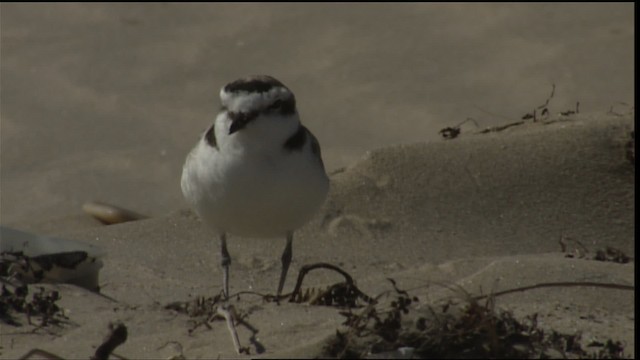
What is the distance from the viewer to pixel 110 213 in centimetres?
883

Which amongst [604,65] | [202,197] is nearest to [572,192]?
[202,197]

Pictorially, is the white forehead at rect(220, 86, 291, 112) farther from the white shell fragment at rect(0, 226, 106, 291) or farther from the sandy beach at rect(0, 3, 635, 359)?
the white shell fragment at rect(0, 226, 106, 291)

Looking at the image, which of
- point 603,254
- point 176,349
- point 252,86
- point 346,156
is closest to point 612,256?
point 603,254

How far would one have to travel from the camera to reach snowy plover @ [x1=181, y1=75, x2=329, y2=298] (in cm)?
594

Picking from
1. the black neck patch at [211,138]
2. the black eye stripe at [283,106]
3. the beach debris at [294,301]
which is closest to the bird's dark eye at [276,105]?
the black eye stripe at [283,106]

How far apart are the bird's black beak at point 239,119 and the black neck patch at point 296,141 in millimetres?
235

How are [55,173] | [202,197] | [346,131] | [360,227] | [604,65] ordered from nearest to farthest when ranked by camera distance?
[202,197] < [360,227] < [55,173] < [346,131] < [604,65]

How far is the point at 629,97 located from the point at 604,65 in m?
0.62

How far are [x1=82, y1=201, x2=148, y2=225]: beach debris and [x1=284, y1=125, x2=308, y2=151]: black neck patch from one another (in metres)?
2.86

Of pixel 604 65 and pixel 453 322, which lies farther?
pixel 604 65

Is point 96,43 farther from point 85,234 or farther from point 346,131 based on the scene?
point 85,234

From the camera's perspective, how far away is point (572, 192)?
7.80 meters

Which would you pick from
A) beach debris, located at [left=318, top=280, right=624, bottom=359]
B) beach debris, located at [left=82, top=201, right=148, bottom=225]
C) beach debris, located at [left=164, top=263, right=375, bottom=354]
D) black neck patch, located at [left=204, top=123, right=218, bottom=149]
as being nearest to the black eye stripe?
black neck patch, located at [left=204, top=123, right=218, bottom=149]

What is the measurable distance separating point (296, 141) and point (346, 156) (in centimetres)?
363
